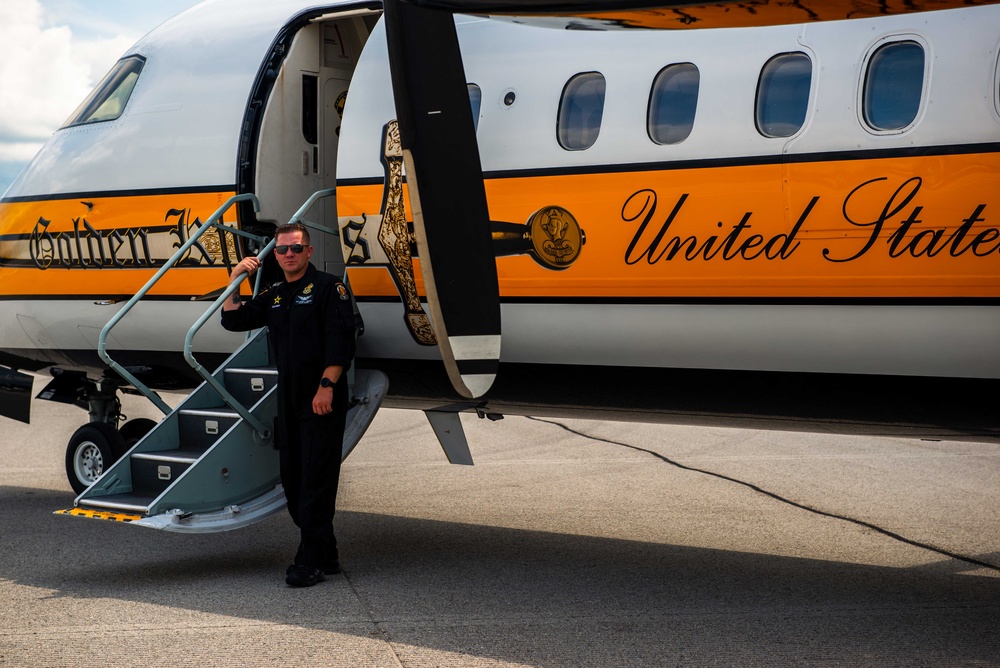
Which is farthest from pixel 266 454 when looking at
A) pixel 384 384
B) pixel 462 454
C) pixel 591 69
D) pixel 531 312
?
pixel 591 69

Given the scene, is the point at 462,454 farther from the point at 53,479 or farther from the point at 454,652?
the point at 53,479

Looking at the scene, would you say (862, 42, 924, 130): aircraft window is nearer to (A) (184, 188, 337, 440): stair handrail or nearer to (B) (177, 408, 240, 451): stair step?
(A) (184, 188, 337, 440): stair handrail

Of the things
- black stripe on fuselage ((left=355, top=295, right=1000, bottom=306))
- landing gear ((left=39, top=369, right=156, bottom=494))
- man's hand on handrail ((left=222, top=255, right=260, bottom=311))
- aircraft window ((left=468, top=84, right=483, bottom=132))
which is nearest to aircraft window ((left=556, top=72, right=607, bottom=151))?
aircraft window ((left=468, top=84, right=483, bottom=132))

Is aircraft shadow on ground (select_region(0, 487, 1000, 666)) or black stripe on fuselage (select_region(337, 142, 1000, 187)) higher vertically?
black stripe on fuselage (select_region(337, 142, 1000, 187))

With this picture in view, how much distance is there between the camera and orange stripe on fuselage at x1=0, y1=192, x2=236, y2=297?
7930 millimetres

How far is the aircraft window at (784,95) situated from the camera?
573 centimetres

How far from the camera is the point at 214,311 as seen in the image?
7.20 metres

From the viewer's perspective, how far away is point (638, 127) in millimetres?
6180

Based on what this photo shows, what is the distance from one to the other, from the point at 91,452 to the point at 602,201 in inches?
200

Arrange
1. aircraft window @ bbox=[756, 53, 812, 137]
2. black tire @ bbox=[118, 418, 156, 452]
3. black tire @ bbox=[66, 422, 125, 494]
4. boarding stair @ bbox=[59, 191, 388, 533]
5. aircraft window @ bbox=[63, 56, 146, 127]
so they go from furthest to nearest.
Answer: black tire @ bbox=[118, 418, 156, 452] < black tire @ bbox=[66, 422, 125, 494] < aircraft window @ bbox=[63, 56, 146, 127] < boarding stair @ bbox=[59, 191, 388, 533] < aircraft window @ bbox=[756, 53, 812, 137]

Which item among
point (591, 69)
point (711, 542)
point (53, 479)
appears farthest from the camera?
point (53, 479)

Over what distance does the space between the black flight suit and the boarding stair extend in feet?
1.25

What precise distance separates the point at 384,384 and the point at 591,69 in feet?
8.27

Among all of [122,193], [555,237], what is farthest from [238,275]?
[555,237]
